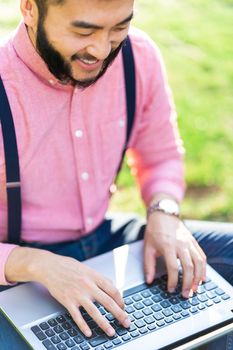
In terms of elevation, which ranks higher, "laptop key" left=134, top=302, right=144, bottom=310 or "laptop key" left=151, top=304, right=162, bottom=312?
"laptop key" left=134, top=302, right=144, bottom=310

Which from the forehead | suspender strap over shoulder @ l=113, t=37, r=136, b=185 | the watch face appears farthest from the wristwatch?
the forehead

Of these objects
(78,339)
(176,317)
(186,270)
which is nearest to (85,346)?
(78,339)

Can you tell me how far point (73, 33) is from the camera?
188 centimetres

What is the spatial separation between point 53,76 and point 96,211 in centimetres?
43

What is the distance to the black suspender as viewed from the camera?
2.03 meters

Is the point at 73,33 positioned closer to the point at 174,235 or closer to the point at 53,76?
the point at 53,76

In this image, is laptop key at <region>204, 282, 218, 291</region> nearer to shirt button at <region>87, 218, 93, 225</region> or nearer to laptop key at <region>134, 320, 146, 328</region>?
laptop key at <region>134, 320, 146, 328</region>

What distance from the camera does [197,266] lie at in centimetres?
208

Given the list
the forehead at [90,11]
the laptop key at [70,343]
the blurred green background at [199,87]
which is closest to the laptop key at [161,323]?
the laptop key at [70,343]

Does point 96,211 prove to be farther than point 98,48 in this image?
Yes

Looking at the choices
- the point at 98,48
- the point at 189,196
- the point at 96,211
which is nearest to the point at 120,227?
the point at 96,211

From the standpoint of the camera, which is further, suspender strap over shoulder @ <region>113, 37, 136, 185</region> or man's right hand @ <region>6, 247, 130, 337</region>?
suspender strap over shoulder @ <region>113, 37, 136, 185</region>

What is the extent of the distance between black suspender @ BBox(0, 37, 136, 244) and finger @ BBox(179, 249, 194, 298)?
1.35 feet

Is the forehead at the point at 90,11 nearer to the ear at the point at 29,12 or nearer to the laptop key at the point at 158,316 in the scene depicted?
the ear at the point at 29,12
